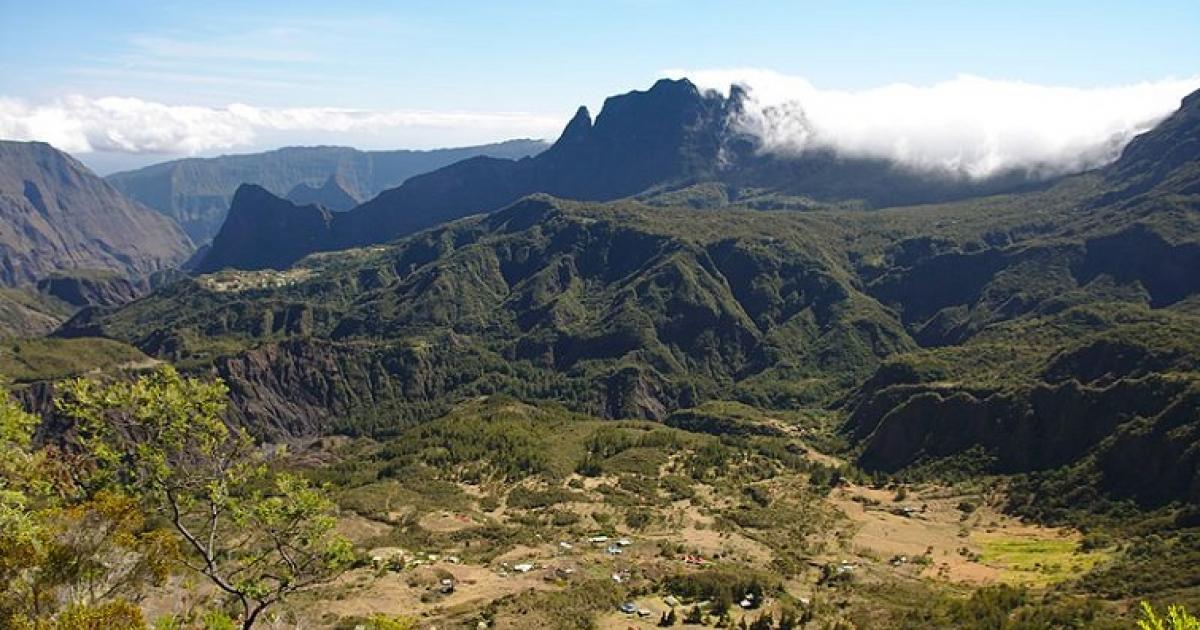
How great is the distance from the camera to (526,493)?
536 ft

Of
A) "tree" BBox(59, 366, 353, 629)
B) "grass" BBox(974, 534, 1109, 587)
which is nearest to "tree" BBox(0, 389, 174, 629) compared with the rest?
"tree" BBox(59, 366, 353, 629)

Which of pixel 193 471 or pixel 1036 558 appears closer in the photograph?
pixel 193 471

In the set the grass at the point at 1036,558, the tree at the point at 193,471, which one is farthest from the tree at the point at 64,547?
the grass at the point at 1036,558

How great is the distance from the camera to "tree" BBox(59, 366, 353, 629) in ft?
114

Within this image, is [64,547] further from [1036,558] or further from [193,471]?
[1036,558]

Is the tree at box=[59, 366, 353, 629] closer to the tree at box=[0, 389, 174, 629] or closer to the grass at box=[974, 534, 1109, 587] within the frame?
the tree at box=[0, 389, 174, 629]

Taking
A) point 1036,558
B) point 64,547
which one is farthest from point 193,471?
point 1036,558

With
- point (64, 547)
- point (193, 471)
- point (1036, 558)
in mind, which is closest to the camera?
point (64, 547)

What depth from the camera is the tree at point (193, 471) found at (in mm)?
34656

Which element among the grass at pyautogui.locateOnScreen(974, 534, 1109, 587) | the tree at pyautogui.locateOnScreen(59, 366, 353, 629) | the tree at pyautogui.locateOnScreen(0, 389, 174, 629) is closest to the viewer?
the tree at pyautogui.locateOnScreen(0, 389, 174, 629)

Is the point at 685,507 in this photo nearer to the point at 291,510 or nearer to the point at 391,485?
the point at 391,485

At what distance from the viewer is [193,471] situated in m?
37.1

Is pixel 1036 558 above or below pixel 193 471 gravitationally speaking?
below

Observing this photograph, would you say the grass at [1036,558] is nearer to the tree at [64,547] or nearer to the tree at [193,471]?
the tree at [193,471]
